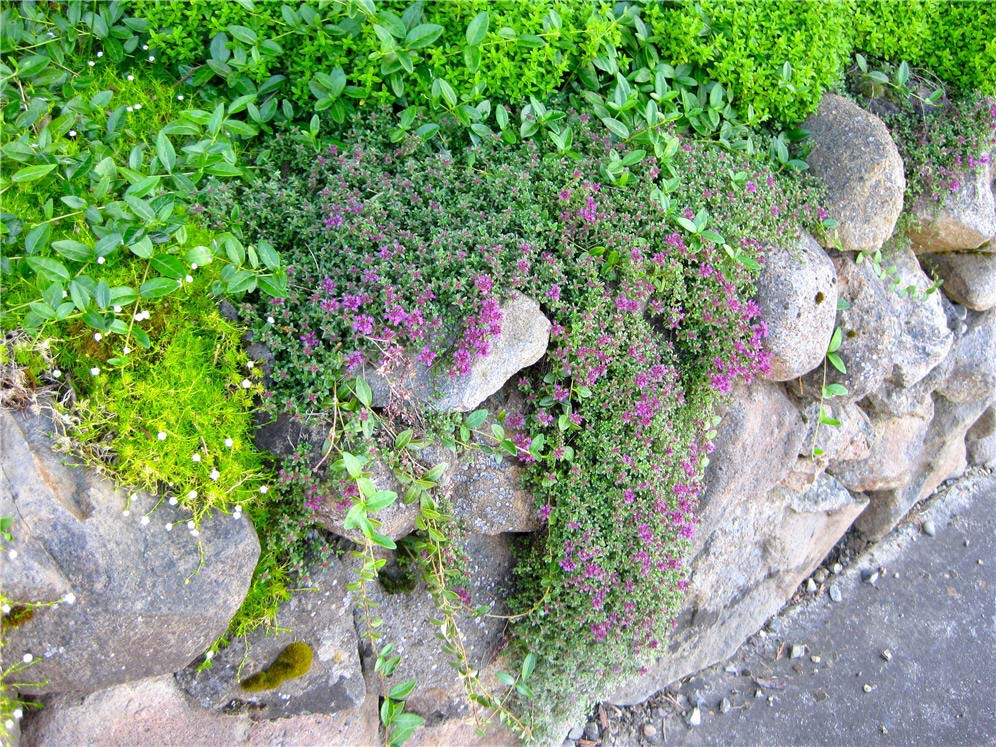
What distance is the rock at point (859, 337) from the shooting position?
3.67 m

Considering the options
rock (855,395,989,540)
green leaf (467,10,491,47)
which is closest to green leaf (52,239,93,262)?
green leaf (467,10,491,47)

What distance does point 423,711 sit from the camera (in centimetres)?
316

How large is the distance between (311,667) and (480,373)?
47.1 inches

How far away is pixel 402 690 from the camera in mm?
2795

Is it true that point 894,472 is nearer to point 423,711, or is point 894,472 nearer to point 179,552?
point 423,711

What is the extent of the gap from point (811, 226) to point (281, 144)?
7.79ft

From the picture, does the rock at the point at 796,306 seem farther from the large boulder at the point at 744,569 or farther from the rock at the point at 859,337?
the large boulder at the point at 744,569

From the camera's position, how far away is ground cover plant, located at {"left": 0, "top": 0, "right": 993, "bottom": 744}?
8.04 feet

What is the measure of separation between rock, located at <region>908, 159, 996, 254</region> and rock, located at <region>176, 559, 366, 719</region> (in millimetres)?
3426

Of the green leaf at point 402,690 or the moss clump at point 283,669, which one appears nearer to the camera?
the moss clump at point 283,669

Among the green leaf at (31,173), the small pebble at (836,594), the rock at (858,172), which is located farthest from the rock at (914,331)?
the green leaf at (31,173)

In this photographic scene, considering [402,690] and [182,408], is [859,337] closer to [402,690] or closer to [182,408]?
[402,690]

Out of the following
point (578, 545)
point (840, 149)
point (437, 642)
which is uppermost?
point (840, 149)

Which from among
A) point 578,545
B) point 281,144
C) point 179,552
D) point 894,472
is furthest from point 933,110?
point 179,552
